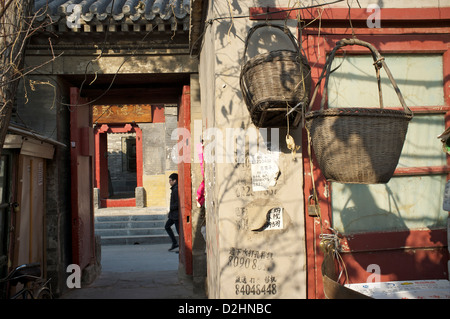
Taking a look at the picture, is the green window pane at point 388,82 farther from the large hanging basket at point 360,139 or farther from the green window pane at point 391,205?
the large hanging basket at point 360,139

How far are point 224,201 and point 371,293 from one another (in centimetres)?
154

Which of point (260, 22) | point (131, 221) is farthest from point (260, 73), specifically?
point (131, 221)

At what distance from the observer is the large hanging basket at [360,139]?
2.65 meters

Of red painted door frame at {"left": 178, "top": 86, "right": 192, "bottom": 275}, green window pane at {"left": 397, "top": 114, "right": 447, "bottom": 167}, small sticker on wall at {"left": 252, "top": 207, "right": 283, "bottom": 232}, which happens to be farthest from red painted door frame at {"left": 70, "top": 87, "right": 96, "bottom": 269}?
green window pane at {"left": 397, "top": 114, "right": 447, "bottom": 167}

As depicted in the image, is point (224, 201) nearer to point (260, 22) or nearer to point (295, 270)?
point (295, 270)

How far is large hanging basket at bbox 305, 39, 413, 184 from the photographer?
2646mm

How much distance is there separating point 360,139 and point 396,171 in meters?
1.62

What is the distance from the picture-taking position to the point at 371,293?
375cm

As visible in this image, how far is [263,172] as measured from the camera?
3.81 meters

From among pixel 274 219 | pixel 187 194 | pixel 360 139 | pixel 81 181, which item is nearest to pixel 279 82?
pixel 360 139

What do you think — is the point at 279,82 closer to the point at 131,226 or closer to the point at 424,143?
the point at 424,143

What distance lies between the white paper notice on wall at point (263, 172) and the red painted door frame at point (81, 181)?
10.8 feet

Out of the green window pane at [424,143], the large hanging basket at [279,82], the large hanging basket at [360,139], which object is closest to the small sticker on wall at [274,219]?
the large hanging basket at [279,82]

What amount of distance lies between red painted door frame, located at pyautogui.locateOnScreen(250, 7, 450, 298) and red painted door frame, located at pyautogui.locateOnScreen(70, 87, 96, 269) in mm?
3576
